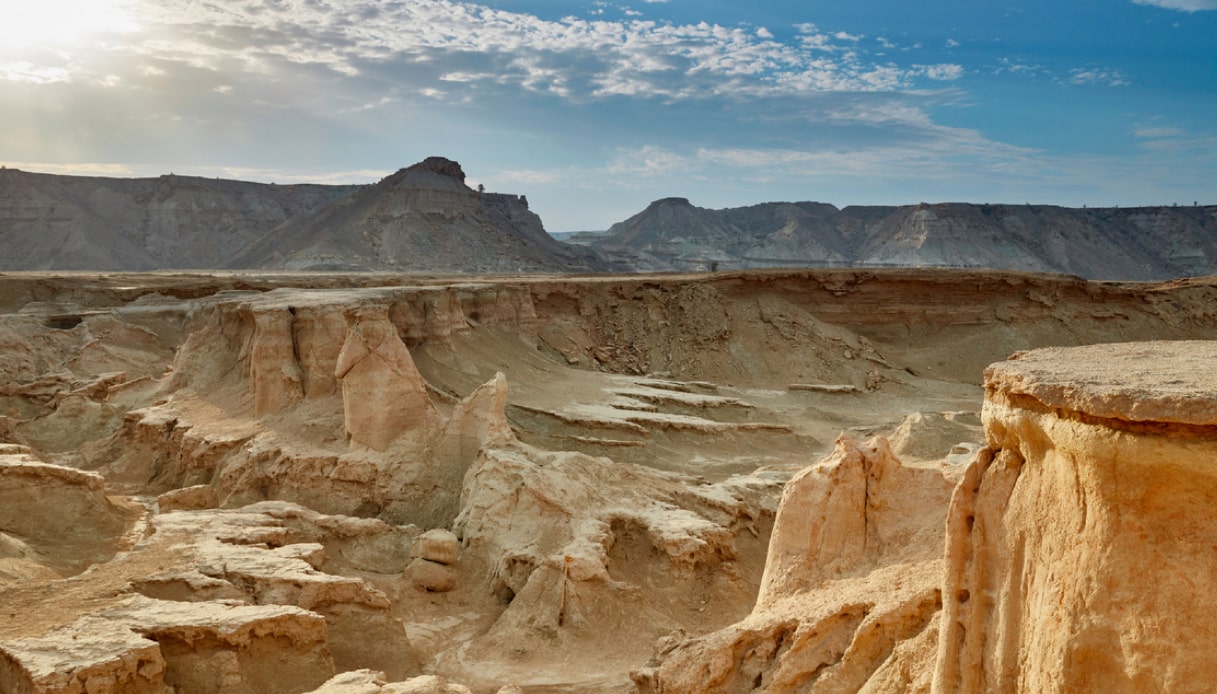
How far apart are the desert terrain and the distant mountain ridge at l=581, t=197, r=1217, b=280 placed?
67.6 metres

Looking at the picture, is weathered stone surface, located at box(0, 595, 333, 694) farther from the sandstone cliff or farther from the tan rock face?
the sandstone cliff

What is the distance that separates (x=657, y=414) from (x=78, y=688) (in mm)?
15556

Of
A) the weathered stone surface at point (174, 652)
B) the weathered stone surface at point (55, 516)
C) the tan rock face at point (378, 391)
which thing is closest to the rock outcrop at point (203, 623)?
the weathered stone surface at point (174, 652)

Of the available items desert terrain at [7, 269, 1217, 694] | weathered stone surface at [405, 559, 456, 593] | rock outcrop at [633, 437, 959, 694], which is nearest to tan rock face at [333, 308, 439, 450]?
desert terrain at [7, 269, 1217, 694]

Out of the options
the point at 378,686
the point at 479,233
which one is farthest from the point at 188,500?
the point at 479,233

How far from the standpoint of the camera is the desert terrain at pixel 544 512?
4.05 metres

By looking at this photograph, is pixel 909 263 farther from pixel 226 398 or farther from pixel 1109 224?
pixel 226 398

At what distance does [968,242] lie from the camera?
93.0 m

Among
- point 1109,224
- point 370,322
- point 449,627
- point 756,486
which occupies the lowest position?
point 449,627

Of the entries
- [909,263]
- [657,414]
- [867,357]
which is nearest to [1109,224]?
[909,263]

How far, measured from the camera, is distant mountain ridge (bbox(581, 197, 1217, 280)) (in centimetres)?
9088

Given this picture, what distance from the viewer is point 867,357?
32.4 m

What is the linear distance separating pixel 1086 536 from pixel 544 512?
30.2 feet

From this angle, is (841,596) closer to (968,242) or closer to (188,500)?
(188,500)
